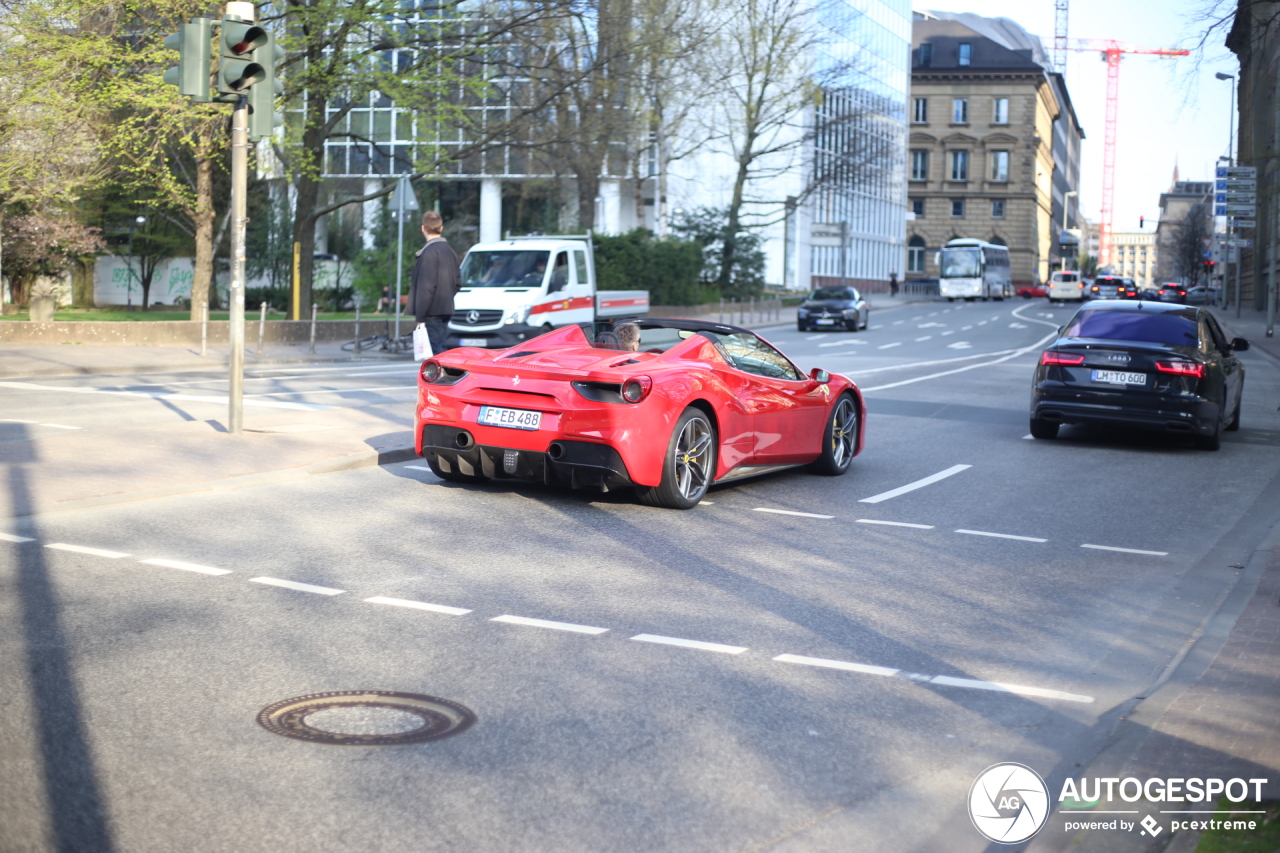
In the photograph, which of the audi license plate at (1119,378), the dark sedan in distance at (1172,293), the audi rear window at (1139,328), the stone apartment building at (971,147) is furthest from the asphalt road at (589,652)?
the stone apartment building at (971,147)

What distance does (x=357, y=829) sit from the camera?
365 cm

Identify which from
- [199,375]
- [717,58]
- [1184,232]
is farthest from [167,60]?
[1184,232]

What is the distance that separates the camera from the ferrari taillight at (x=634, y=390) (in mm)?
8703

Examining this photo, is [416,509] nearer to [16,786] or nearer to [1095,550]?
[1095,550]

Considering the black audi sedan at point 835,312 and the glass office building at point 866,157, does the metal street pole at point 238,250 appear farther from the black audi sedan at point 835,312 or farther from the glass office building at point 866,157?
the glass office building at point 866,157

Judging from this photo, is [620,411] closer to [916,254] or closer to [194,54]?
[194,54]

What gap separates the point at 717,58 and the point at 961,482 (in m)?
40.6

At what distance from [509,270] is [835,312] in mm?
21367

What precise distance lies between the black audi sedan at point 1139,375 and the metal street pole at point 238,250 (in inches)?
303

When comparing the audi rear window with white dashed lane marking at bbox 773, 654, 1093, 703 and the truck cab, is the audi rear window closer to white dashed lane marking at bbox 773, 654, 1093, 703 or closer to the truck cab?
white dashed lane marking at bbox 773, 654, 1093, 703

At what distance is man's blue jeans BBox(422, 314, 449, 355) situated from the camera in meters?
14.0

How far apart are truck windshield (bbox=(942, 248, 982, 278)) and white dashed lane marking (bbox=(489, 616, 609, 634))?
268 ft

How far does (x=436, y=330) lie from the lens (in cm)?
1404

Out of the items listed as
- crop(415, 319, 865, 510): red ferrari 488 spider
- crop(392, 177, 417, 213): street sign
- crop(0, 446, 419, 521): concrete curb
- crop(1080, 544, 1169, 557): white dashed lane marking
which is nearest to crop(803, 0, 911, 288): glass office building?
crop(392, 177, 417, 213): street sign
